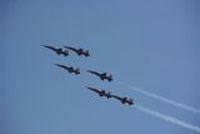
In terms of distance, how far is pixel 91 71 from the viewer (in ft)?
68.4

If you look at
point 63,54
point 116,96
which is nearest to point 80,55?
point 63,54

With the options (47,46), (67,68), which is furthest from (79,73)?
(47,46)

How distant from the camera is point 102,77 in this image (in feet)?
65.2

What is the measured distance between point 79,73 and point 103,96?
1377mm

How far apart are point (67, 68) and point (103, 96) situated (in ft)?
6.04

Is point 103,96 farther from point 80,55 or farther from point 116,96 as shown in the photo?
point 80,55

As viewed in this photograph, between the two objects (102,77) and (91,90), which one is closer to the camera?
(102,77)

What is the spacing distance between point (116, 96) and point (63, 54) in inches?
108

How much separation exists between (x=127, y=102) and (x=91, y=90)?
76.3 inches

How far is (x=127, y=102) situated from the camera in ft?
65.4

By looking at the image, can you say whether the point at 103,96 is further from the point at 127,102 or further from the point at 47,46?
the point at 47,46

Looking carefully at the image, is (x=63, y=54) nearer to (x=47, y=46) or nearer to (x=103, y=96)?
(x=47, y=46)

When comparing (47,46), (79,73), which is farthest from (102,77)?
(47,46)

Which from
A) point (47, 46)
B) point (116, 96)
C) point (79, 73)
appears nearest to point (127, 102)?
point (116, 96)
